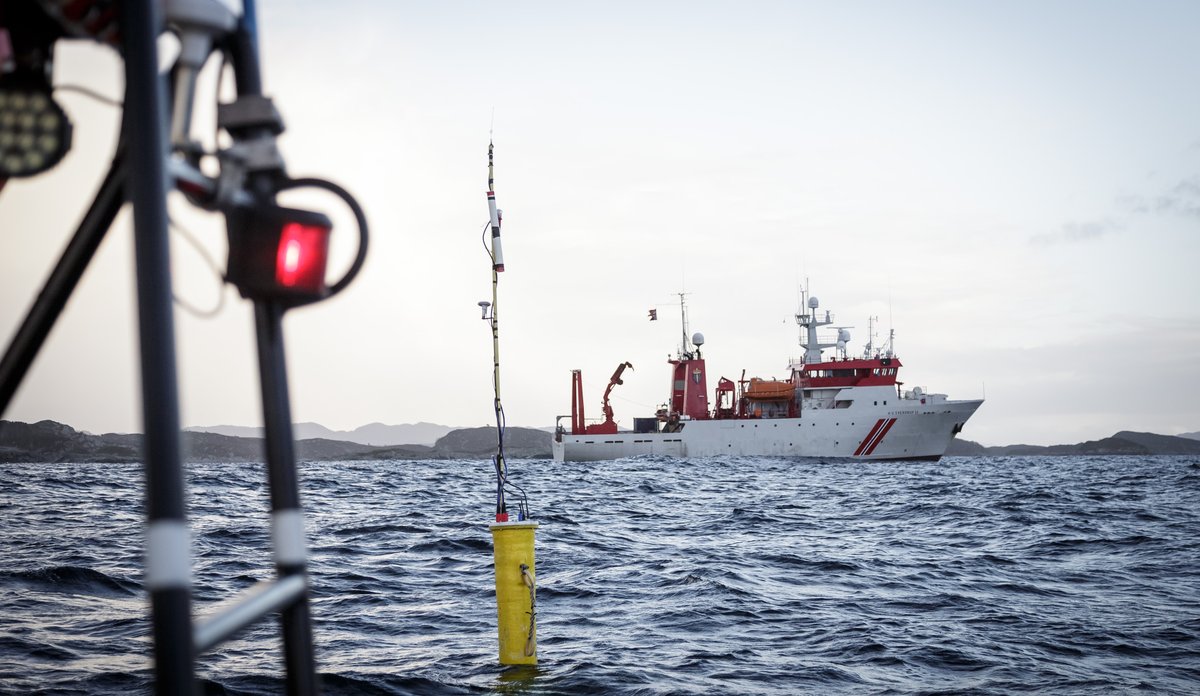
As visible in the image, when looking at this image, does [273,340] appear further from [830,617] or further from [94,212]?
[830,617]

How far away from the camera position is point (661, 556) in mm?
11961

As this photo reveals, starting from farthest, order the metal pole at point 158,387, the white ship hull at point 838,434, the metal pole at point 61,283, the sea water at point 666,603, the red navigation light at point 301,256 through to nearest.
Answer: the white ship hull at point 838,434 → the sea water at point 666,603 → the red navigation light at point 301,256 → the metal pole at point 61,283 → the metal pole at point 158,387

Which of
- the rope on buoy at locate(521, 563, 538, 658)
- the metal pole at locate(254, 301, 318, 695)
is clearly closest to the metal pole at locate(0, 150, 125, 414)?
the metal pole at locate(254, 301, 318, 695)

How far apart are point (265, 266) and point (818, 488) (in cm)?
2728

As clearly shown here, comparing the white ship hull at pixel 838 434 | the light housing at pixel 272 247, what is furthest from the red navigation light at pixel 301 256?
the white ship hull at pixel 838 434

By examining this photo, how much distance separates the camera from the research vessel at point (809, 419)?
5391 cm

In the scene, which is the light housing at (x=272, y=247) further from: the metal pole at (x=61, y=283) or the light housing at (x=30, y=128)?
the light housing at (x=30, y=128)

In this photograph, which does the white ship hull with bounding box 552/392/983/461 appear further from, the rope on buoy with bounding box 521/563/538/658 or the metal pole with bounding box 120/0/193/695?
the metal pole with bounding box 120/0/193/695

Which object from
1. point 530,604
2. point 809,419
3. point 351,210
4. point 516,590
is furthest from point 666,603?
point 809,419

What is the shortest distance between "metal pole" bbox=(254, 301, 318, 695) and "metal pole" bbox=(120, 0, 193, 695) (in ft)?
1.11

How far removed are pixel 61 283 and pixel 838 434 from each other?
54.7 meters

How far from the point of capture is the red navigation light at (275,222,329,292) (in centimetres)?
165

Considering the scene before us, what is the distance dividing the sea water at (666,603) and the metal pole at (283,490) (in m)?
4.53

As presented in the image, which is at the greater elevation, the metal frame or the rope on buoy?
the metal frame
